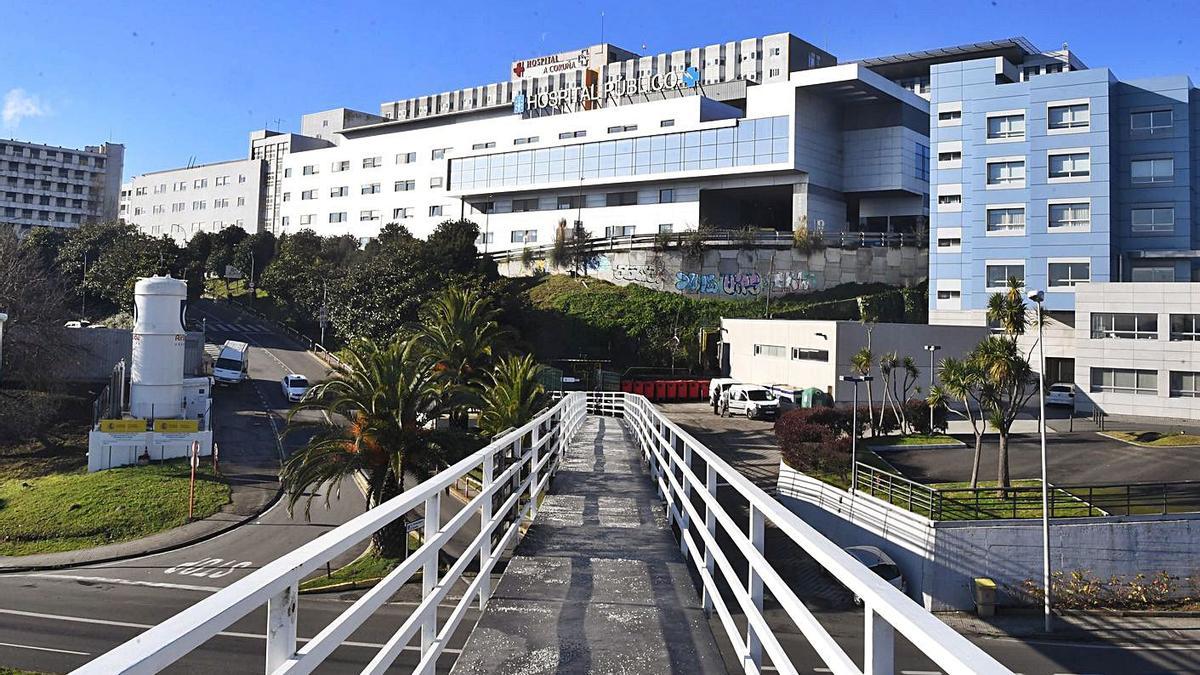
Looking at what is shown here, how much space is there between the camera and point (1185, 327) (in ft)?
144

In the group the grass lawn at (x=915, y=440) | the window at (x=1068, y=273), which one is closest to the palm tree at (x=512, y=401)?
the grass lawn at (x=915, y=440)

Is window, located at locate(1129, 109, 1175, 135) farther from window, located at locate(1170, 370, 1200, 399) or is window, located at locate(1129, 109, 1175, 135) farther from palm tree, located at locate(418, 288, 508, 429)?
palm tree, located at locate(418, 288, 508, 429)

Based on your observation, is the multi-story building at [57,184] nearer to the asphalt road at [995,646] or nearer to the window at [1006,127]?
the window at [1006,127]

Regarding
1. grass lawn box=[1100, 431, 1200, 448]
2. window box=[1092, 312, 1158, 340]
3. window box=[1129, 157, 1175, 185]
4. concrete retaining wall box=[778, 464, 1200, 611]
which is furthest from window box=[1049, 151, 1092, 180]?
concrete retaining wall box=[778, 464, 1200, 611]

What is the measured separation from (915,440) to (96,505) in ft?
101

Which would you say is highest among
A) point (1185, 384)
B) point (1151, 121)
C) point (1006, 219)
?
point (1151, 121)

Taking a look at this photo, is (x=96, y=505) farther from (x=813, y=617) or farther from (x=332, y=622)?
(x=813, y=617)

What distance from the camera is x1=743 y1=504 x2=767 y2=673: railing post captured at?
14.1 feet

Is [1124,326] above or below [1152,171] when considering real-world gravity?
below

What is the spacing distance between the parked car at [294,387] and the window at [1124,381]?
42.7 meters

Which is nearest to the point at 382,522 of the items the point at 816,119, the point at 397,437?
the point at 397,437

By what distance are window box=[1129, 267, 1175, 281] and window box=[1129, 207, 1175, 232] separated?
88.5 inches

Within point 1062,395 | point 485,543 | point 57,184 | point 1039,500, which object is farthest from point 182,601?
point 57,184

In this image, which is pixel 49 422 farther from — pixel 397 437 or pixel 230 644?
pixel 230 644
